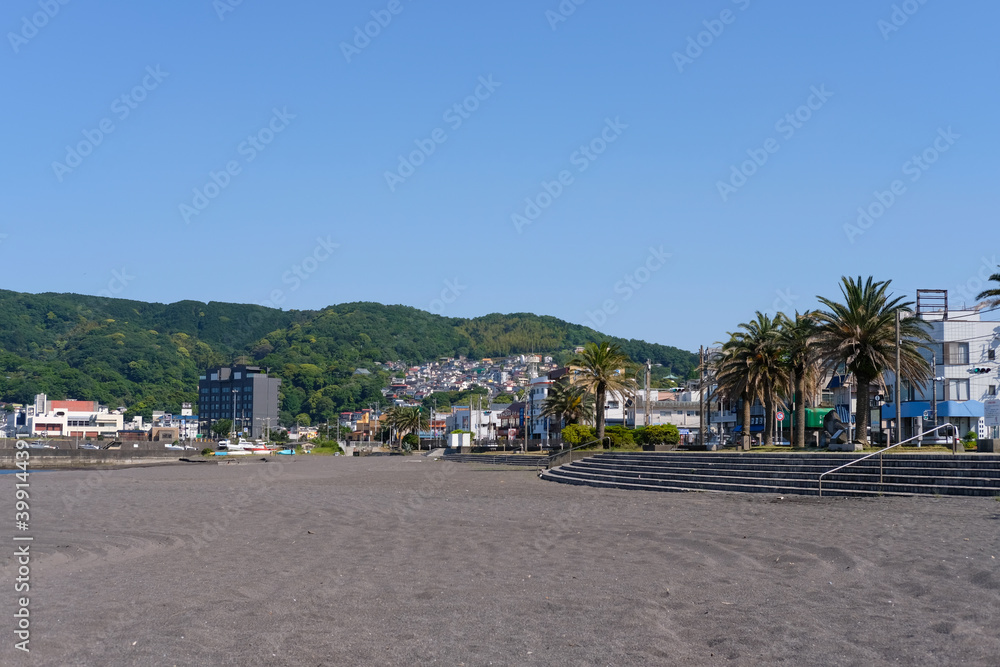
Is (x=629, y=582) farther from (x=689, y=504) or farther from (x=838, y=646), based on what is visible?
(x=689, y=504)

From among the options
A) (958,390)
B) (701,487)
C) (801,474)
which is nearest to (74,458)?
(958,390)

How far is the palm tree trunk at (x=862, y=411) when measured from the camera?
132 ft

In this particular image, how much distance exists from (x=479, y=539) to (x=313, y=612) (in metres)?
6.69

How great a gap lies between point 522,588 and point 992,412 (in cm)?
5249

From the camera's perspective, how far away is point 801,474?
1082 inches

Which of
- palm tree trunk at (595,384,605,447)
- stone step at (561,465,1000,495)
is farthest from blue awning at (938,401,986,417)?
stone step at (561,465,1000,495)

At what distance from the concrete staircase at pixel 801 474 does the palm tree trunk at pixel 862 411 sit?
31.2ft

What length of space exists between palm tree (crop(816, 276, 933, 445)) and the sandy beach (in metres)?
20.5

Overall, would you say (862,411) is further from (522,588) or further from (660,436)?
(522,588)

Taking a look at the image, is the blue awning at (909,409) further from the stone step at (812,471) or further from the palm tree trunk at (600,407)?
the stone step at (812,471)

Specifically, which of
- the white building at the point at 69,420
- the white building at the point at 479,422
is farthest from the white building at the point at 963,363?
the white building at the point at 69,420

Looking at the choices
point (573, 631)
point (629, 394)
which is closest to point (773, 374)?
point (629, 394)

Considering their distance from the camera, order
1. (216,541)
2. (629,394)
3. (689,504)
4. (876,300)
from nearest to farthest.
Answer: (216,541), (689,504), (876,300), (629,394)

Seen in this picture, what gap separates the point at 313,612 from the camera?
9781 millimetres
